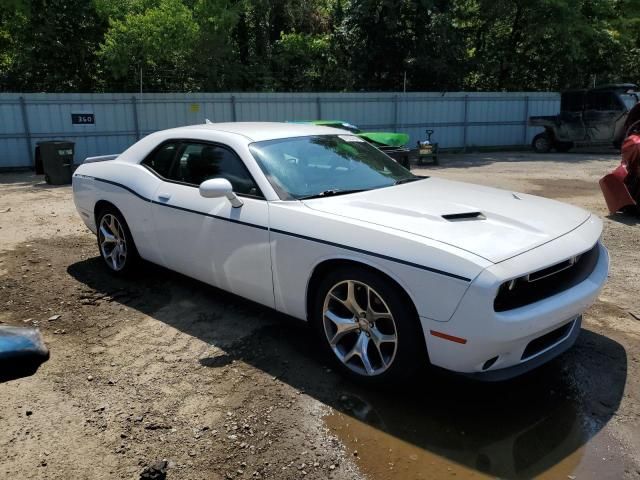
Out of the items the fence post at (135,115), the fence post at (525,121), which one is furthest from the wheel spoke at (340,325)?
the fence post at (525,121)

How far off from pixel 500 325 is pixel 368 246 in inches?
32.3

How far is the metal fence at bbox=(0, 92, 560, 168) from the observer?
14.5 meters

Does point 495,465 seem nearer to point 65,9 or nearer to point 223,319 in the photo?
point 223,319

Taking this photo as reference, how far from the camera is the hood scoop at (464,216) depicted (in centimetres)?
325

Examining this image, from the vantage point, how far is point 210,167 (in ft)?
14.2

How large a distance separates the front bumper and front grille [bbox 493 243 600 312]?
37 mm

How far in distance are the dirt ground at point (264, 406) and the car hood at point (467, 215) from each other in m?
0.86

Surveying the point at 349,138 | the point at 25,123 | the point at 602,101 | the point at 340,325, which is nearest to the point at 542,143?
the point at 602,101

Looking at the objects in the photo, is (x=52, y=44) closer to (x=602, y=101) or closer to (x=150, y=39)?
(x=150, y=39)

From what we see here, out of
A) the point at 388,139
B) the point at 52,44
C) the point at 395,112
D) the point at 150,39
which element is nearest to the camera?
the point at 388,139

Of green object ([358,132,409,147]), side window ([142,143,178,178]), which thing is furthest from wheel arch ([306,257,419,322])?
green object ([358,132,409,147])

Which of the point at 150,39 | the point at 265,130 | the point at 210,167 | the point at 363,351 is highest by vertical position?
the point at 150,39

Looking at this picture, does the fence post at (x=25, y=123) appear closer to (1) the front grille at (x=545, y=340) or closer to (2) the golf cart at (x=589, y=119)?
(1) the front grille at (x=545, y=340)

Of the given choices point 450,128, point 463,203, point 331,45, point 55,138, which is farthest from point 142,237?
point 331,45
